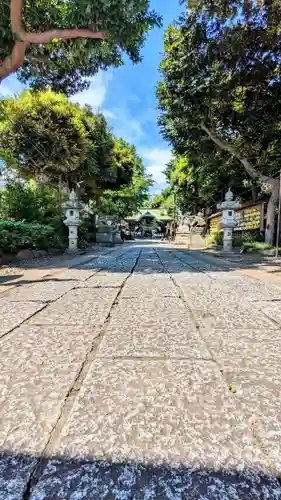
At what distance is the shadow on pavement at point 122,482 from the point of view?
2.80 feet

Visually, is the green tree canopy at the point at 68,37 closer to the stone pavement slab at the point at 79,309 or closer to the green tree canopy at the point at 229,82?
the green tree canopy at the point at 229,82

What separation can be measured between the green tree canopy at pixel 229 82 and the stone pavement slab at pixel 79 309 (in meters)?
8.43

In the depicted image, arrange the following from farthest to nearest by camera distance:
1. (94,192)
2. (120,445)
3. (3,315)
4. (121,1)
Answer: (94,192) → (121,1) → (3,315) → (120,445)

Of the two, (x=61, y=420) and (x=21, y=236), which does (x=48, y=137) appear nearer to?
(x=21, y=236)

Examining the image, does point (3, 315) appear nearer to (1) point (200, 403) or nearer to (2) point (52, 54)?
(1) point (200, 403)

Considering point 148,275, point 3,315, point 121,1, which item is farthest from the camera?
point 148,275

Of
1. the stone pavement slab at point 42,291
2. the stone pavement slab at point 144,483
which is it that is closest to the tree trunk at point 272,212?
the stone pavement slab at point 42,291

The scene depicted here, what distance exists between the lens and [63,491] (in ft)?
2.83

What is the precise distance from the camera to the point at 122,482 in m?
0.89

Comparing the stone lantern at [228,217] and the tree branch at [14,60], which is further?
the stone lantern at [228,217]

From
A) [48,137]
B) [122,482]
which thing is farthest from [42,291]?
[48,137]

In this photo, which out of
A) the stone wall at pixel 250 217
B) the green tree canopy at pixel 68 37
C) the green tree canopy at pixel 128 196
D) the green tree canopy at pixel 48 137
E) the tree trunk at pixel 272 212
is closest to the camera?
the green tree canopy at pixel 68 37

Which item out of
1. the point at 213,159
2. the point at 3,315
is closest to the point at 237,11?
the point at 213,159

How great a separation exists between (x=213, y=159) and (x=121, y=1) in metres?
10.5
